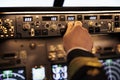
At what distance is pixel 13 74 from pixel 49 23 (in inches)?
22.6

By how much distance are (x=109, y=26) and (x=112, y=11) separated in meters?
0.15

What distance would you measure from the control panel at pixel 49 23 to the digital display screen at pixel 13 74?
344 millimetres

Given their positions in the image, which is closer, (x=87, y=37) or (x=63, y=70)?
(x=87, y=37)

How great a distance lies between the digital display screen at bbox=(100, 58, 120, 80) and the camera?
9.12ft

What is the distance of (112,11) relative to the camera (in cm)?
255

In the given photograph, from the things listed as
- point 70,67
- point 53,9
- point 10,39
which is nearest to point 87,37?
point 70,67

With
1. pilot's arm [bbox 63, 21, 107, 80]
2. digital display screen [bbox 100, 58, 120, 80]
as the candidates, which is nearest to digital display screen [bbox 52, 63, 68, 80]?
digital display screen [bbox 100, 58, 120, 80]

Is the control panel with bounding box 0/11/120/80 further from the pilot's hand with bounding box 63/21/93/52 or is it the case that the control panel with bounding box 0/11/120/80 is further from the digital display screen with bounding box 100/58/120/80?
the pilot's hand with bounding box 63/21/93/52

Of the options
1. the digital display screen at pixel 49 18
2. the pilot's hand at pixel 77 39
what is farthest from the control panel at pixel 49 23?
the pilot's hand at pixel 77 39

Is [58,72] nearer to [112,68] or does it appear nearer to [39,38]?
[39,38]

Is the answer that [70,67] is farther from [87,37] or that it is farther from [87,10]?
[87,10]

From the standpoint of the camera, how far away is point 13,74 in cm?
246
